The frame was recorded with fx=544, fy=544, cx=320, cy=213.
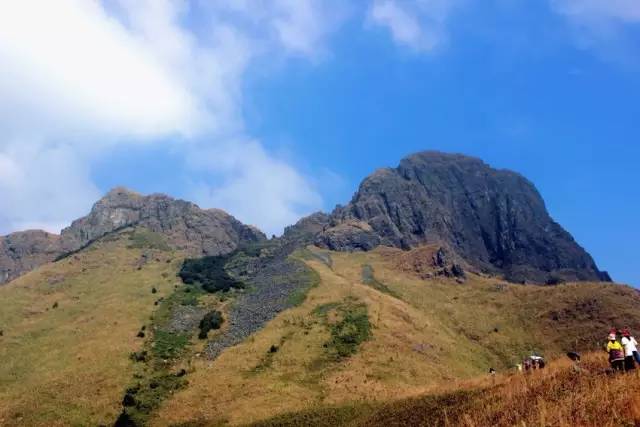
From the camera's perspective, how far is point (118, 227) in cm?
18262

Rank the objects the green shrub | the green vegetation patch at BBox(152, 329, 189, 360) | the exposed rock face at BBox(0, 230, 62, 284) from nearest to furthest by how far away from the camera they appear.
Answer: the green vegetation patch at BBox(152, 329, 189, 360) < the green shrub < the exposed rock face at BBox(0, 230, 62, 284)

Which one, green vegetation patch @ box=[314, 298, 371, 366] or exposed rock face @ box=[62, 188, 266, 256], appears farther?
exposed rock face @ box=[62, 188, 266, 256]

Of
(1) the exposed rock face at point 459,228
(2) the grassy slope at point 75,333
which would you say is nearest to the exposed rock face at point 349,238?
(1) the exposed rock face at point 459,228

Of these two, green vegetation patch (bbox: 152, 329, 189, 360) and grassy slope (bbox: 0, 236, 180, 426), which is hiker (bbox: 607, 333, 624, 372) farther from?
green vegetation patch (bbox: 152, 329, 189, 360)

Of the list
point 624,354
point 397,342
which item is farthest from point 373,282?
point 624,354

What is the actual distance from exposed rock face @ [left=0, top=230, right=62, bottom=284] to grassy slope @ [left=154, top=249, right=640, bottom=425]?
4571 inches

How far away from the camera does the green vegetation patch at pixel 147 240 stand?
146 m

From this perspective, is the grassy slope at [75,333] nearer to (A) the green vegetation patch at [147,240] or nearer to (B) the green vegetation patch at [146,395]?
(B) the green vegetation patch at [146,395]

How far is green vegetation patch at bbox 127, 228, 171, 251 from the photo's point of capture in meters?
146

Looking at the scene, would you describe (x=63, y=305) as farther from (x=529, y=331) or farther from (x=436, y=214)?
(x=436, y=214)

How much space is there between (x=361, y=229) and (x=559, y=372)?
123 m

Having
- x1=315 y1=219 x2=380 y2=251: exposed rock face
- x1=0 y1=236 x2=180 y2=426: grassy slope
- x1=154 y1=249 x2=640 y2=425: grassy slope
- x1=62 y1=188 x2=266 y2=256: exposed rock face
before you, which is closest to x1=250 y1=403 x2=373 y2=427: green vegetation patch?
x1=154 y1=249 x2=640 y2=425: grassy slope

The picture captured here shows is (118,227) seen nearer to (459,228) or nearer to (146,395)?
(459,228)

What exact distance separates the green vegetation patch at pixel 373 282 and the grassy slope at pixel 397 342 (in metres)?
0.98
